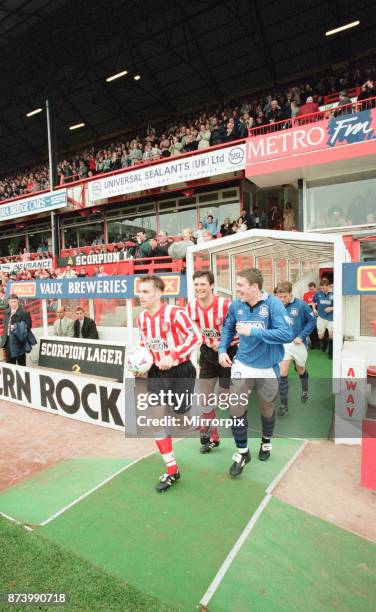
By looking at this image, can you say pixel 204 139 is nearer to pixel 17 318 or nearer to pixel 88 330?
pixel 88 330

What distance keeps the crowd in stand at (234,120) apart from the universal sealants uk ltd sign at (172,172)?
0.81 metres

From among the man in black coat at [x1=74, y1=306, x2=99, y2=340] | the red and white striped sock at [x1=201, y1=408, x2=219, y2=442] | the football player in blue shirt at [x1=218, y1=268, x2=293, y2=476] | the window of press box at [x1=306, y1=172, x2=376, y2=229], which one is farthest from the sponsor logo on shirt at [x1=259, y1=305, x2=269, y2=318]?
the window of press box at [x1=306, y1=172, x2=376, y2=229]

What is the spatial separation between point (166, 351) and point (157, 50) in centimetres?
2022

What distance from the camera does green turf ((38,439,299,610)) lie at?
2.68 metres

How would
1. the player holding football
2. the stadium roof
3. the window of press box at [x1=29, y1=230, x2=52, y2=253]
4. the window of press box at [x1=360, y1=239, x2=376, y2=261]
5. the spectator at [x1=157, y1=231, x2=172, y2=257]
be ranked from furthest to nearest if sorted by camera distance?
the window of press box at [x1=29, y1=230, x2=52, y2=253] < the stadium roof < the window of press box at [x1=360, y1=239, x2=376, y2=261] < the spectator at [x1=157, y1=231, x2=172, y2=257] < the player holding football

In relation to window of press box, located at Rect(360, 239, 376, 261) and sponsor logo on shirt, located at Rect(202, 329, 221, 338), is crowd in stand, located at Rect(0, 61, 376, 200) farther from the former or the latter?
sponsor logo on shirt, located at Rect(202, 329, 221, 338)

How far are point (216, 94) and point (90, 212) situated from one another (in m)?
9.67

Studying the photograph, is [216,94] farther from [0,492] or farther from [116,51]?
[0,492]

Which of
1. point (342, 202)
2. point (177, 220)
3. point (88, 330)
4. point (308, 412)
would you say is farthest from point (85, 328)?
point (177, 220)

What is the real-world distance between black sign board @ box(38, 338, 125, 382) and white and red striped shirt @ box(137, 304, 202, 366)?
3.57 metres

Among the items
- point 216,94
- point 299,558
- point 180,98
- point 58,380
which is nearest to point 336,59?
point 216,94

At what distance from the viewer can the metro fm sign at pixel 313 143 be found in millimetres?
11164

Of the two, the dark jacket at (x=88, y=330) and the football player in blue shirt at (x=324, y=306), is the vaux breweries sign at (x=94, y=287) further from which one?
the football player in blue shirt at (x=324, y=306)

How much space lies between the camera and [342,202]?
497 inches
